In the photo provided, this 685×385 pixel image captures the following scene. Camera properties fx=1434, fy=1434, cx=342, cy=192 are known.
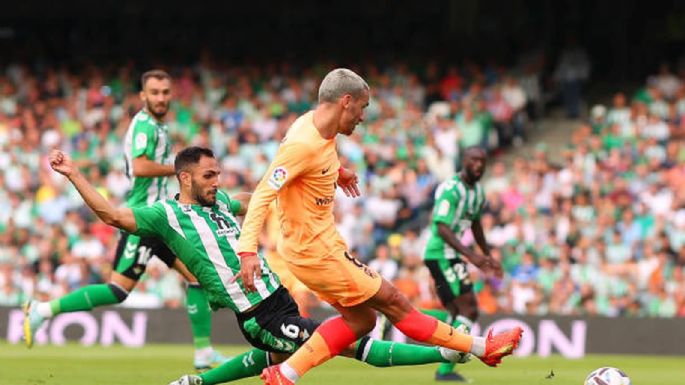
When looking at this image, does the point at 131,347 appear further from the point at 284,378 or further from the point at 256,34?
the point at 256,34

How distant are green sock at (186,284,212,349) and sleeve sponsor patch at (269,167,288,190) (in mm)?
3892

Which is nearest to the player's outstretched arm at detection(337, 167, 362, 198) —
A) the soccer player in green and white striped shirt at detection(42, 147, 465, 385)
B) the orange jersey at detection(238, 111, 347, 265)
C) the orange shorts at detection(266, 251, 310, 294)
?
the orange jersey at detection(238, 111, 347, 265)

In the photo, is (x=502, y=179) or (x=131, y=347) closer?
(x=131, y=347)

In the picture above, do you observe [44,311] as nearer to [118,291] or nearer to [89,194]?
[118,291]

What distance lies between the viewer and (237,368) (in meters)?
9.29

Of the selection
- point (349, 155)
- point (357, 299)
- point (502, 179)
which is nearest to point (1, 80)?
point (349, 155)

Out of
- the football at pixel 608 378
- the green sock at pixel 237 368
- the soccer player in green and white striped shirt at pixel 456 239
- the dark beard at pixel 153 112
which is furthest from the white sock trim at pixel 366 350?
the dark beard at pixel 153 112

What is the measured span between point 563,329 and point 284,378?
8.78 metres

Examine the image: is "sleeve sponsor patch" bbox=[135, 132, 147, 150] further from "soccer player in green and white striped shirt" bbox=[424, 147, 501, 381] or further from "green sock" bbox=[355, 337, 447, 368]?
"green sock" bbox=[355, 337, 447, 368]

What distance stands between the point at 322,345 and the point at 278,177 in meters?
1.11

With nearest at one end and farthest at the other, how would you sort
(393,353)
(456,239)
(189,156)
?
(189,156) → (393,353) → (456,239)

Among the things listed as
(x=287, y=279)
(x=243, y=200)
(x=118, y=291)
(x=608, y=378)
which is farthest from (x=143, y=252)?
(x=608, y=378)

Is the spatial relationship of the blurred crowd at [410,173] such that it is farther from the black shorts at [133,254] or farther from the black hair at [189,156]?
the black hair at [189,156]

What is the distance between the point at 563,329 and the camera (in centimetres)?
1689
